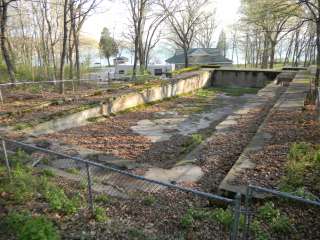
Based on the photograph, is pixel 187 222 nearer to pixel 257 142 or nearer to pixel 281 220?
pixel 281 220

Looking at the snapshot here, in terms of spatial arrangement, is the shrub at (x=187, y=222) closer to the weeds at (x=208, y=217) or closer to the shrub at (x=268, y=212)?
the weeds at (x=208, y=217)

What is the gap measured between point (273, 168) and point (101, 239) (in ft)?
9.62

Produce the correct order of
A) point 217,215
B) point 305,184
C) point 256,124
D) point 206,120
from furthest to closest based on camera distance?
1. point 206,120
2. point 256,124
3. point 305,184
4. point 217,215

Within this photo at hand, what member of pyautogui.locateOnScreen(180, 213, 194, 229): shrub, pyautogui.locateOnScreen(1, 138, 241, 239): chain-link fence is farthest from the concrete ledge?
pyautogui.locateOnScreen(180, 213, 194, 229): shrub

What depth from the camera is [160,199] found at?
167 inches

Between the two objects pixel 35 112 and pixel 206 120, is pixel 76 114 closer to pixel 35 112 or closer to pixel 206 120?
pixel 35 112

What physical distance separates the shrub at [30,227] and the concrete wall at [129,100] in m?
4.33

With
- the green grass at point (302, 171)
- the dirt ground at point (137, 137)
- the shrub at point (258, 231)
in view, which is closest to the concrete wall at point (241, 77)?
the dirt ground at point (137, 137)

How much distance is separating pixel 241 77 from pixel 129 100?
408 inches

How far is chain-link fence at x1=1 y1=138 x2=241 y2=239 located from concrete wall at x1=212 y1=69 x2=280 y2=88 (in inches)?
619

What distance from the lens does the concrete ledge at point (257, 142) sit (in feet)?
14.3

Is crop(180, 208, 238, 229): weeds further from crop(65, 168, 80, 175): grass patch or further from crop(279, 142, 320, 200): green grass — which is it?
crop(65, 168, 80, 175): grass patch

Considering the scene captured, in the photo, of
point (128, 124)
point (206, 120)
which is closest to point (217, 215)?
point (128, 124)

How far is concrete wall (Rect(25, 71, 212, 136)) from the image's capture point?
26.9 ft
